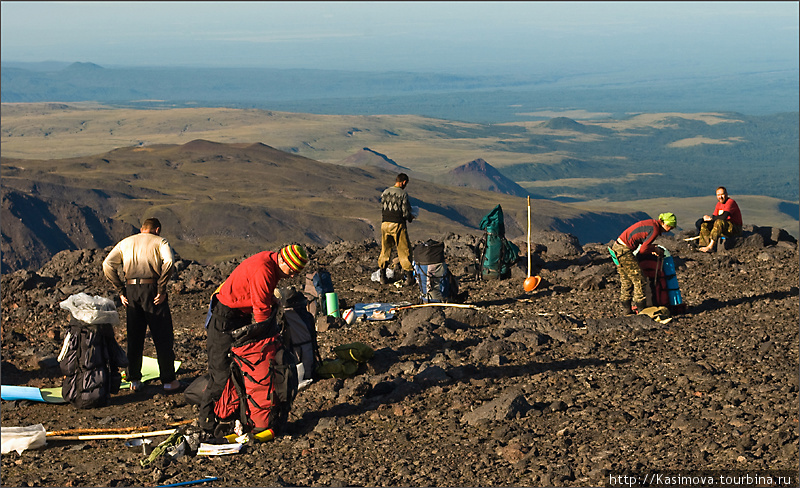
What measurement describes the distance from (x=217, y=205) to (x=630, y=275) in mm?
77950

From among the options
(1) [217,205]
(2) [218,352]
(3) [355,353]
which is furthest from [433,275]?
(1) [217,205]

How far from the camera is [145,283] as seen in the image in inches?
353

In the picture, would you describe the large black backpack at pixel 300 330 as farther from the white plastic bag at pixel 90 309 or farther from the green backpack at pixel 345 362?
the white plastic bag at pixel 90 309

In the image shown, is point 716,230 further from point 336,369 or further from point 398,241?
point 336,369

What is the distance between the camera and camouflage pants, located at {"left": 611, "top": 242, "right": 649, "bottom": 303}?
1172cm

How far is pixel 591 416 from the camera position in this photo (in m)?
8.04

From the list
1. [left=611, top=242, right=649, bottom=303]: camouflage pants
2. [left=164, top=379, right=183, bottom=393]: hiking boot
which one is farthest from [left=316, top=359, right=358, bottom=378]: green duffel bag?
[left=611, top=242, right=649, bottom=303]: camouflage pants

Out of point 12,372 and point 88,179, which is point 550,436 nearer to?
point 12,372

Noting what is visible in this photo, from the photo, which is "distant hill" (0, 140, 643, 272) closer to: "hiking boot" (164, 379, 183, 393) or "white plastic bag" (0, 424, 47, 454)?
"hiking boot" (164, 379, 183, 393)

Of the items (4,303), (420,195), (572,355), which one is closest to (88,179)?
(420,195)

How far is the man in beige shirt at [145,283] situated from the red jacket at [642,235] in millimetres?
5967

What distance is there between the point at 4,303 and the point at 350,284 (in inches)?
234

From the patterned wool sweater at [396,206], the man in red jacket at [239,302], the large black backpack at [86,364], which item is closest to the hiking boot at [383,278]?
the patterned wool sweater at [396,206]

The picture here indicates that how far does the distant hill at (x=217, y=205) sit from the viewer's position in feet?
244
